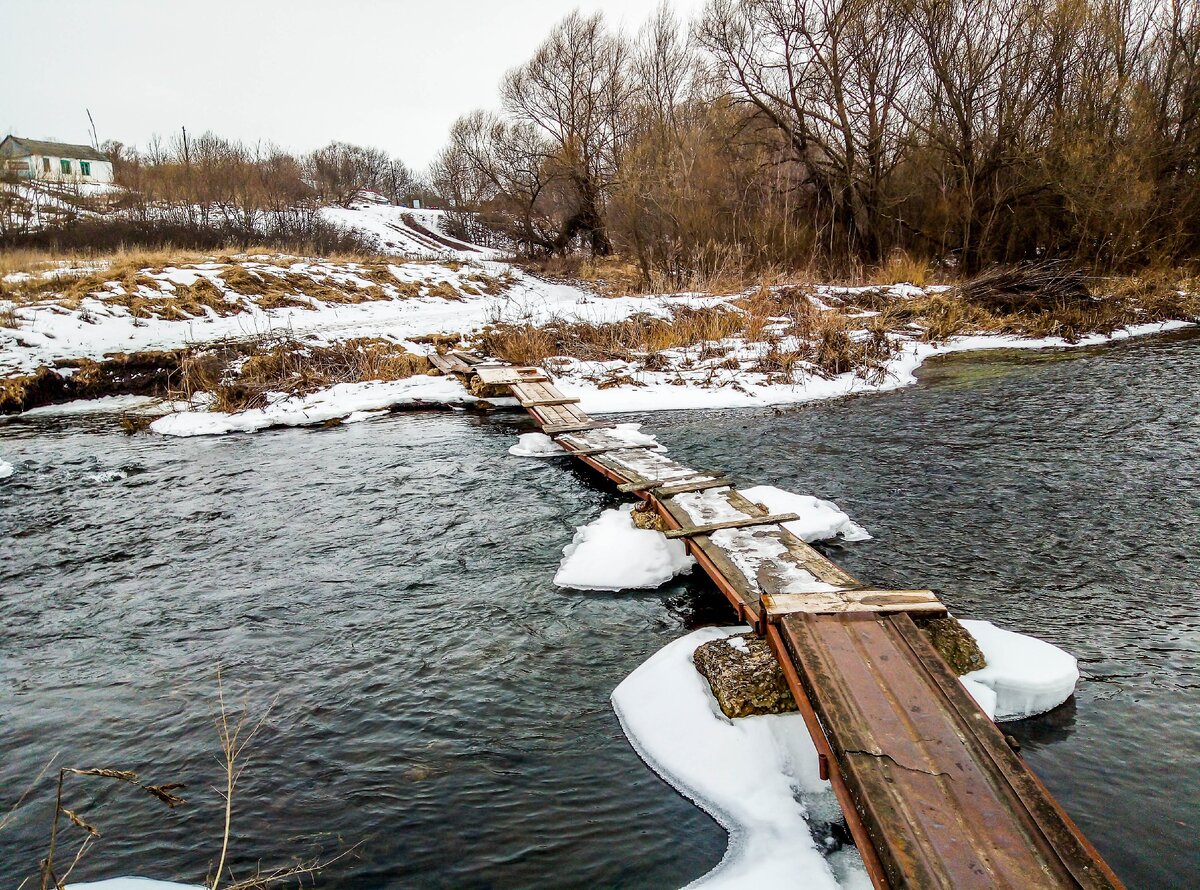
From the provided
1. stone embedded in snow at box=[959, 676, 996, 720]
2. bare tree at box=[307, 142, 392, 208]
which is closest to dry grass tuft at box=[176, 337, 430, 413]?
stone embedded in snow at box=[959, 676, 996, 720]

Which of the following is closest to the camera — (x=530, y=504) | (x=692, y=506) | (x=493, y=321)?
(x=692, y=506)

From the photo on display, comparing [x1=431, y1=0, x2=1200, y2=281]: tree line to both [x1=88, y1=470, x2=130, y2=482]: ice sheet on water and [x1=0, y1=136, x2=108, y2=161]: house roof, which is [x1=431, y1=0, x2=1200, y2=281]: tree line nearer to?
[x1=88, y1=470, x2=130, y2=482]: ice sheet on water

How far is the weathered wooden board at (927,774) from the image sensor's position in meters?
1.62

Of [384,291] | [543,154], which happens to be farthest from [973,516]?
[543,154]

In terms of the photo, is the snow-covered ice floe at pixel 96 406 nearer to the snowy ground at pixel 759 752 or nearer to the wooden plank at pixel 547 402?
the wooden plank at pixel 547 402

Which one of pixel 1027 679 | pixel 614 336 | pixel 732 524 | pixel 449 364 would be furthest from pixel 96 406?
pixel 1027 679

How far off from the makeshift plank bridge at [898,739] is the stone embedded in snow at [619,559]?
0.38 metres

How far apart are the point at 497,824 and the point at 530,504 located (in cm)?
288

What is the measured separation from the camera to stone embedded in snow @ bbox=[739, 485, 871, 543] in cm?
404

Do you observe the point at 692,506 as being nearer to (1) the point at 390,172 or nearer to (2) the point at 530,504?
(2) the point at 530,504

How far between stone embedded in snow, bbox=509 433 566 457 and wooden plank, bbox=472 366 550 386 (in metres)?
1.83

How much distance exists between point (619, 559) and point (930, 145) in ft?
49.6

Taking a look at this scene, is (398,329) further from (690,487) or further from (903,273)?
(903,273)

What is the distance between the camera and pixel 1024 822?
1742 millimetres
